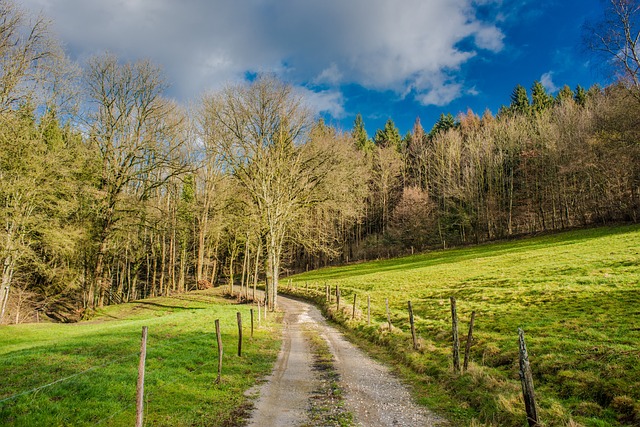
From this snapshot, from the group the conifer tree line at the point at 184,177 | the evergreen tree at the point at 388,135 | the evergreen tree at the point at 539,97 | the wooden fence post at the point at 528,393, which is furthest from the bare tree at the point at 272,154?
the evergreen tree at the point at 539,97

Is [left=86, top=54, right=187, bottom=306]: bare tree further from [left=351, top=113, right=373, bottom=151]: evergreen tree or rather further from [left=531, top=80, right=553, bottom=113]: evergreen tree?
[left=531, top=80, right=553, bottom=113]: evergreen tree

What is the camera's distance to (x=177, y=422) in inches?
296

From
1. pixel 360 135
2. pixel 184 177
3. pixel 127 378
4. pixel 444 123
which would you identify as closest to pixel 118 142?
pixel 184 177

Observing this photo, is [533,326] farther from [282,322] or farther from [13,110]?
[13,110]

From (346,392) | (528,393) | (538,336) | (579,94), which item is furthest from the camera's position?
(579,94)

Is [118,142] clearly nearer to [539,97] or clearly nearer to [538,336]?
[538,336]

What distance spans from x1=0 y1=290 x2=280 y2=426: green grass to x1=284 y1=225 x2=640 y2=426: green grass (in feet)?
18.1

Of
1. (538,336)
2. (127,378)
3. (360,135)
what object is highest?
(360,135)

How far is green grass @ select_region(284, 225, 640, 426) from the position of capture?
24.6ft

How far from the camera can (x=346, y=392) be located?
9.79m

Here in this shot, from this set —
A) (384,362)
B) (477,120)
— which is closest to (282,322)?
(384,362)

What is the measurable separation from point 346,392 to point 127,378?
5.93 m

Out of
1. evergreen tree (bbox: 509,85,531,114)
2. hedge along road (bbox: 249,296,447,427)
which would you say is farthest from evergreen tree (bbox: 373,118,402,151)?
hedge along road (bbox: 249,296,447,427)

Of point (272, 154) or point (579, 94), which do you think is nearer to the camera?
point (272, 154)
